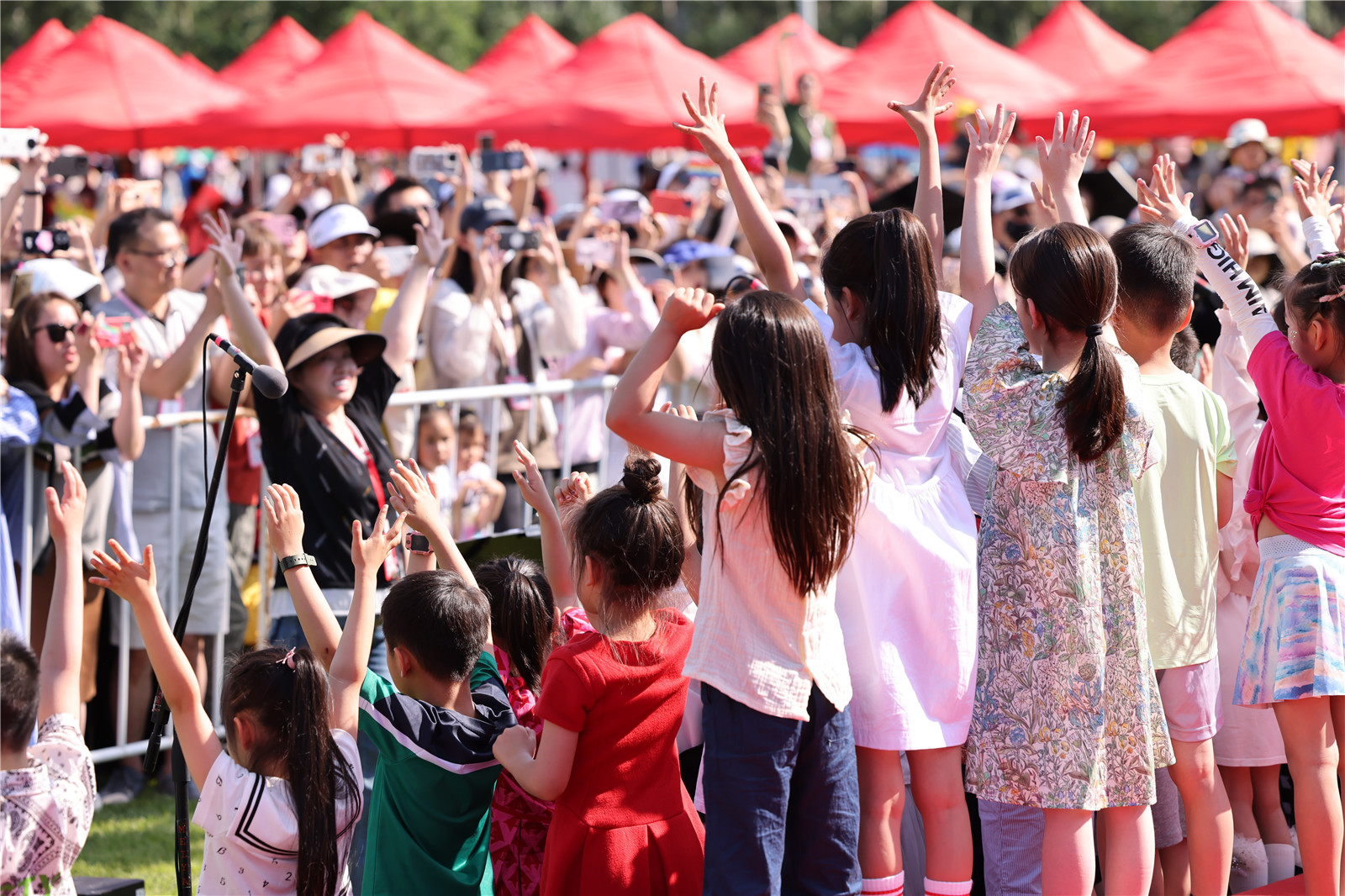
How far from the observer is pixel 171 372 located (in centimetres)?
527

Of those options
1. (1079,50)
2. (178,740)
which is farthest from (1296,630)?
(1079,50)

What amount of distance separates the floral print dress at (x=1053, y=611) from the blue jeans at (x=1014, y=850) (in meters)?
0.49

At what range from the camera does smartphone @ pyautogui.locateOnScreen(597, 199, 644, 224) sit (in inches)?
329

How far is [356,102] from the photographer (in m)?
13.7

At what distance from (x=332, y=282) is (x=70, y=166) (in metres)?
2.43

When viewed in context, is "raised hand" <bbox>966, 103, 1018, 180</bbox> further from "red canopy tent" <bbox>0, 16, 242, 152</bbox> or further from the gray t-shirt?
"red canopy tent" <bbox>0, 16, 242, 152</bbox>

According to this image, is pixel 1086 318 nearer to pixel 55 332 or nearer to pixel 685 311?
pixel 685 311

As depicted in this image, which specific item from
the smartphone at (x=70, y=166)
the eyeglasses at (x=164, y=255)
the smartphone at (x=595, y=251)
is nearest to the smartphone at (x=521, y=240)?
the smartphone at (x=595, y=251)

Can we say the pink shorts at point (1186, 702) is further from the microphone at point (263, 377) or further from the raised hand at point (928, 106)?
the microphone at point (263, 377)

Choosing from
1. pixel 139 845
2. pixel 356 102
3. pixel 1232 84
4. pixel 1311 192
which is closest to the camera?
pixel 1311 192

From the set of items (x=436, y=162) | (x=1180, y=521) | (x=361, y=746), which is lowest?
(x=361, y=746)

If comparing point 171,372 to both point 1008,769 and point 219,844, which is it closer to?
point 219,844

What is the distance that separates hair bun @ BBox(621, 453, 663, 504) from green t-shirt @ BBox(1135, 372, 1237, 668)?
4.14 feet

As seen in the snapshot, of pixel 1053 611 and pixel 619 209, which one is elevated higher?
pixel 619 209
